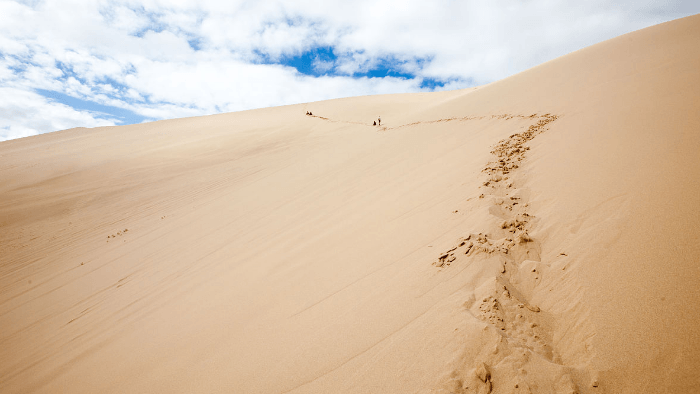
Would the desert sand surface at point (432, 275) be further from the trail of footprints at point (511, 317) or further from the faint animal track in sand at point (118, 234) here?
the faint animal track in sand at point (118, 234)

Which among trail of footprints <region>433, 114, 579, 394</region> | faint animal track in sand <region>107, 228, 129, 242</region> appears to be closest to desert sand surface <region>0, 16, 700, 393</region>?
trail of footprints <region>433, 114, 579, 394</region>

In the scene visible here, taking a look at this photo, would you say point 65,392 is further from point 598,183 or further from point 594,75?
point 594,75

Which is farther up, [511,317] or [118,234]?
[118,234]

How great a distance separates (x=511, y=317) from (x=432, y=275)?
0.59 metres

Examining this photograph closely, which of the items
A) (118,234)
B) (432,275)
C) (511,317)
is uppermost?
(118,234)

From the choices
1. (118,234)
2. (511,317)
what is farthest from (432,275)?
(118,234)

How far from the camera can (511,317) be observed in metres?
1.50

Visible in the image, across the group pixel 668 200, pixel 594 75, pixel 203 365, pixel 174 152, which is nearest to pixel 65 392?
pixel 203 365

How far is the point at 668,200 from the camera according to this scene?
5.91 feet

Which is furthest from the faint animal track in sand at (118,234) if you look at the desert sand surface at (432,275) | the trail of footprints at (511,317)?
the trail of footprints at (511,317)

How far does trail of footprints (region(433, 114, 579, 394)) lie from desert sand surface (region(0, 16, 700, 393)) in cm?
1

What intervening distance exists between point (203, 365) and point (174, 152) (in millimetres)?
12319

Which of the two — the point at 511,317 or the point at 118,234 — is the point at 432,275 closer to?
the point at 511,317

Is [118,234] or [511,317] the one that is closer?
[511,317]
